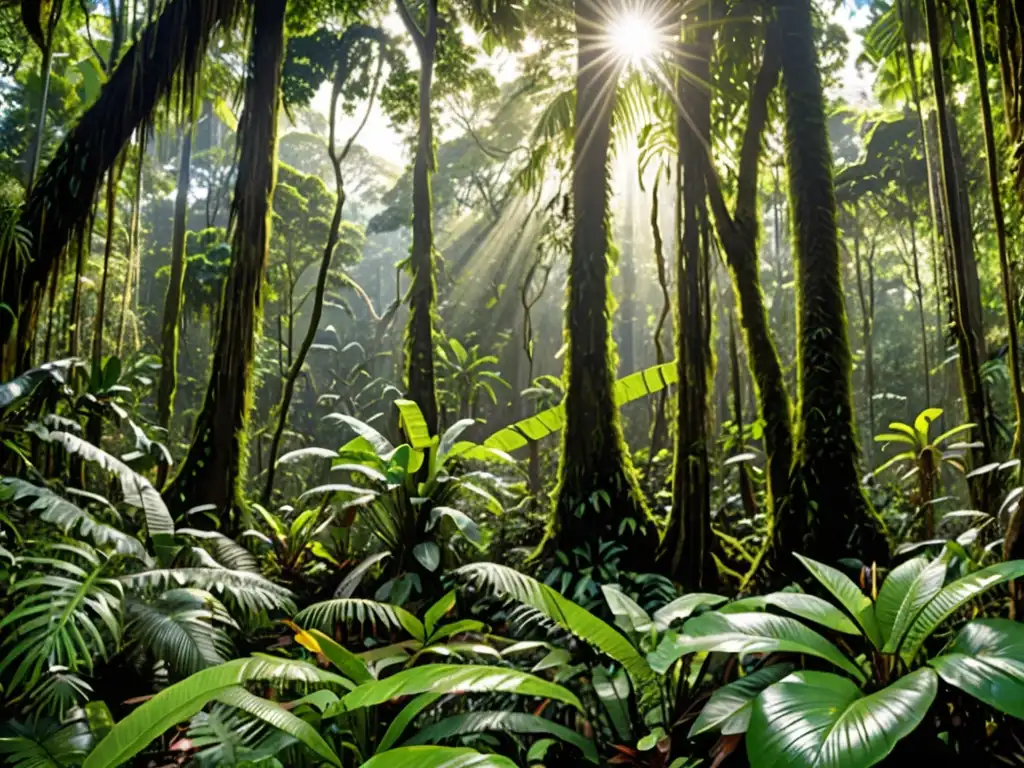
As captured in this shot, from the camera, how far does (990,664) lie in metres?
1.73

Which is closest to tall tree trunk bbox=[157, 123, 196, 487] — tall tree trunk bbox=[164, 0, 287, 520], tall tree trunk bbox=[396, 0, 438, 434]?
tall tree trunk bbox=[396, 0, 438, 434]

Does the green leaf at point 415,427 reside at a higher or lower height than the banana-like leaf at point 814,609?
higher

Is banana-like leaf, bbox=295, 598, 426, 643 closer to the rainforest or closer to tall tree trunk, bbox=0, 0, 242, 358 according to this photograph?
the rainforest

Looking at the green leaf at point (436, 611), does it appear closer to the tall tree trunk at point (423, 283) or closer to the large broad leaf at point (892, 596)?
the large broad leaf at point (892, 596)

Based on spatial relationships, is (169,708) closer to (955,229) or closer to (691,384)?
(955,229)

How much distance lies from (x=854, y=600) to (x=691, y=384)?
6.53ft

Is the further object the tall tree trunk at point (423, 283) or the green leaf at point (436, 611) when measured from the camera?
the tall tree trunk at point (423, 283)

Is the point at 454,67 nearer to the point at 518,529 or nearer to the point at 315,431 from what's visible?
the point at 518,529

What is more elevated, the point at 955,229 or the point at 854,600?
the point at 955,229

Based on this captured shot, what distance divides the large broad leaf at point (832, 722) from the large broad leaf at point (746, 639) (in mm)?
168

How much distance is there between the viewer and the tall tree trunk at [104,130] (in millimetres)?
4180

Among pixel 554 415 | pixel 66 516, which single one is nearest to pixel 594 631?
pixel 66 516

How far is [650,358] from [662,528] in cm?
2165

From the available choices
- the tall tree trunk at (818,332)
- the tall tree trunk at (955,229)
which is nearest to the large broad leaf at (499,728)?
the tall tree trunk at (955,229)
